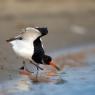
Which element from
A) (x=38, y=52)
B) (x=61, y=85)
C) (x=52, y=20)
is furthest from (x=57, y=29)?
(x=61, y=85)

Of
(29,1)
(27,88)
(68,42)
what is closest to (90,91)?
(27,88)

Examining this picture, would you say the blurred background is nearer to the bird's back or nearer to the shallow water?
the bird's back

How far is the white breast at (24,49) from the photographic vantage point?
28.2 ft

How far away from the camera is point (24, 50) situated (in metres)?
8.62

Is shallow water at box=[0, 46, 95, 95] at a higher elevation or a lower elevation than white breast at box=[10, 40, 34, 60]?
lower

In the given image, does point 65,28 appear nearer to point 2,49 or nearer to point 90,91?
point 2,49

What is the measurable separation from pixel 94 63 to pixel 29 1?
493 cm

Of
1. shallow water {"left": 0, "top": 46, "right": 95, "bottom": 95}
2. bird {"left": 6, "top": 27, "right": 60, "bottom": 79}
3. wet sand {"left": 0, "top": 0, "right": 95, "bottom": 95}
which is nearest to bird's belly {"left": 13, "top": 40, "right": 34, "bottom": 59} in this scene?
bird {"left": 6, "top": 27, "right": 60, "bottom": 79}

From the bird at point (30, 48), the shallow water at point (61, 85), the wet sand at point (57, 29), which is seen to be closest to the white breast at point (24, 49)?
the bird at point (30, 48)

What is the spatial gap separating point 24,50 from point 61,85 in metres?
0.89

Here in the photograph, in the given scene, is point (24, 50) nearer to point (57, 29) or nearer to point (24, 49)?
point (24, 49)

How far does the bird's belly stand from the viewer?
28.2 ft

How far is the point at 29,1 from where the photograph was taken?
14.1m

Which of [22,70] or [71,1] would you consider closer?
[22,70]
